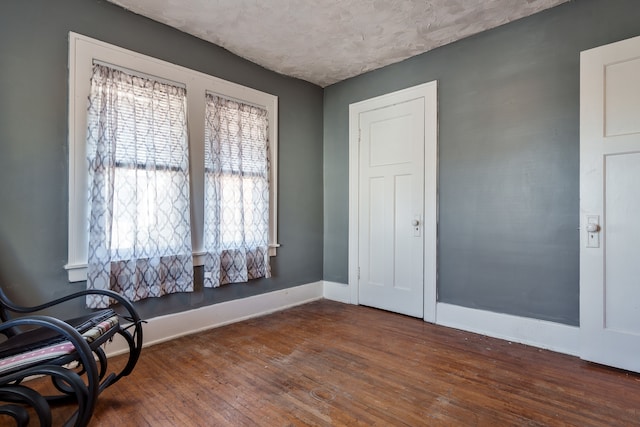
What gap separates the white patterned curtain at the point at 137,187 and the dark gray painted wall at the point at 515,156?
2.39 metres

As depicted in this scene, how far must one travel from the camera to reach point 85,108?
7.75ft

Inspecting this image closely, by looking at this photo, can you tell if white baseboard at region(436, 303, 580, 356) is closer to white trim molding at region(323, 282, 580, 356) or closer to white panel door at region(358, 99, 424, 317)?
white trim molding at region(323, 282, 580, 356)

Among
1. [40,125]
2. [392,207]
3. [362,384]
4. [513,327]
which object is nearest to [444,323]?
[513,327]

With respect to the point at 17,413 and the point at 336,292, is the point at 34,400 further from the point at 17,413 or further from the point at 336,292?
the point at 336,292

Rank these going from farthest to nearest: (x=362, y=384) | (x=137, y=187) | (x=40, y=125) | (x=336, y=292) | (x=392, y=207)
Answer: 1. (x=336, y=292)
2. (x=392, y=207)
3. (x=137, y=187)
4. (x=40, y=125)
5. (x=362, y=384)

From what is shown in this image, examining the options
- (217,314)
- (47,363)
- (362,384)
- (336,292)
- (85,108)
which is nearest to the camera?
(47,363)

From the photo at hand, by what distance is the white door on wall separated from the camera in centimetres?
222

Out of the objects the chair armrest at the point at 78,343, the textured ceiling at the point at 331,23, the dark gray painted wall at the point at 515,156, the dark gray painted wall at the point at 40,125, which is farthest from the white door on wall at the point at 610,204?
the dark gray painted wall at the point at 40,125

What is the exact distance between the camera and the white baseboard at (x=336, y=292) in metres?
3.97

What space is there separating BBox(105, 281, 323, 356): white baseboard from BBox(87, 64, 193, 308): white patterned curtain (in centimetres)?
30

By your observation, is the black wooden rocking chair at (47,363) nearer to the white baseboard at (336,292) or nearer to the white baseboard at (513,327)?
the white baseboard at (336,292)

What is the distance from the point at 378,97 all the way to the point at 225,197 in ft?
6.60

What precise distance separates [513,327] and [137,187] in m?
3.29

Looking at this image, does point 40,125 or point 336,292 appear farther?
point 336,292
